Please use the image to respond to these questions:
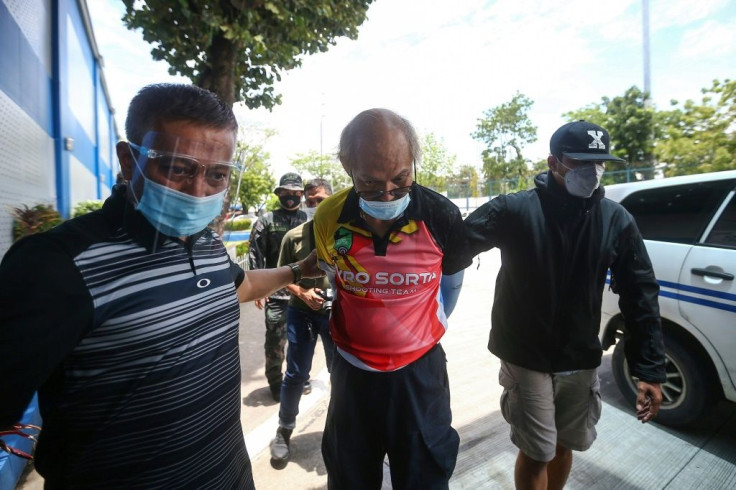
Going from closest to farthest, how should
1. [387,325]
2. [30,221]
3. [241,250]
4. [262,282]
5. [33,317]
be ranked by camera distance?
[33,317]
[387,325]
[262,282]
[30,221]
[241,250]

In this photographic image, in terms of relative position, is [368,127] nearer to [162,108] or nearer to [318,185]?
[162,108]

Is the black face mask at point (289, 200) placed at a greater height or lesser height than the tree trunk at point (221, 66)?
lesser

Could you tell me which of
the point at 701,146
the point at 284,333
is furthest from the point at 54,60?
the point at 701,146

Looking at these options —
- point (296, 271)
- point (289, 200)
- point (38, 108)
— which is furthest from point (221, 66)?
point (296, 271)

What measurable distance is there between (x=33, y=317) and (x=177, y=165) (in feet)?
1.73

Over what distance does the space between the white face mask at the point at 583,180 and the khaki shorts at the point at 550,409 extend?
2.91ft

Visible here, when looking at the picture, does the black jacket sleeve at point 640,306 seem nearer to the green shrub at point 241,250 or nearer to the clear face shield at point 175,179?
the clear face shield at point 175,179

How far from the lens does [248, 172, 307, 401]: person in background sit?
3.61 metres

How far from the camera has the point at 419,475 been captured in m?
1.48

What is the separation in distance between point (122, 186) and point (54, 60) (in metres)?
9.25

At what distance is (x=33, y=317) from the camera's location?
32.1 inches

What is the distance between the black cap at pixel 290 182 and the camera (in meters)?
4.09

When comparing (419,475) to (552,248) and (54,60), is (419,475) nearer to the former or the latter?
(552,248)

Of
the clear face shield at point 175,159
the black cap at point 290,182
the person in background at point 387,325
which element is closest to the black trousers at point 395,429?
the person in background at point 387,325
